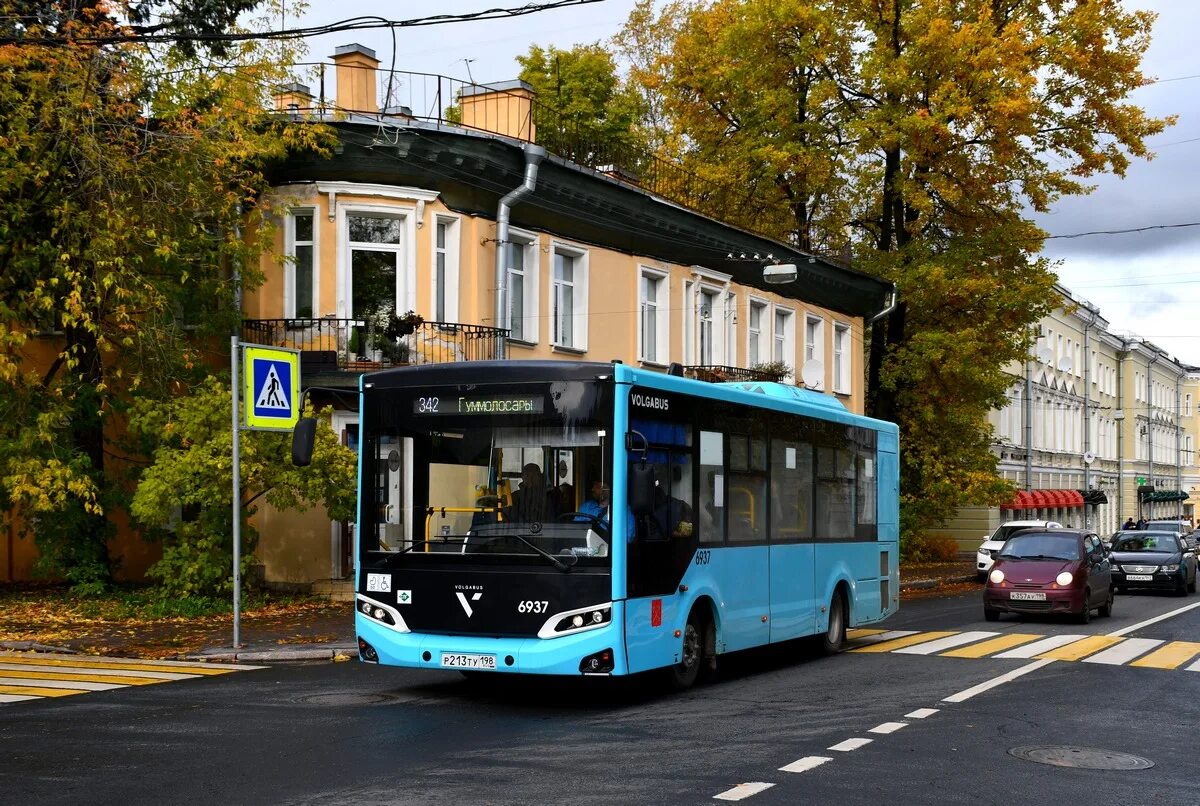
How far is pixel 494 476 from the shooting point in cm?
1157

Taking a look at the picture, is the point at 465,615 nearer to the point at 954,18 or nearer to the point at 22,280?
the point at 22,280

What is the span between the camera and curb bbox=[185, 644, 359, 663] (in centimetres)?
1553

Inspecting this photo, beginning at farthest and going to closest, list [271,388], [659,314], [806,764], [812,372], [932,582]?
[812,372] → [932,582] → [659,314] → [271,388] → [806,764]

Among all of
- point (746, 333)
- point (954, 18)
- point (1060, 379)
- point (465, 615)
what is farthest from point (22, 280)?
point (1060, 379)

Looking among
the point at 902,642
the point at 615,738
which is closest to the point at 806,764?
the point at 615,738

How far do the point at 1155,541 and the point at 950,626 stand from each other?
14.3 m

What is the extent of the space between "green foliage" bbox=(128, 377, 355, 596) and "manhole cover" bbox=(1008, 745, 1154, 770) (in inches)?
474

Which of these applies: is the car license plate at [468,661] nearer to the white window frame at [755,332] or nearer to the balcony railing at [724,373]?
the balcony railing at [724,373]

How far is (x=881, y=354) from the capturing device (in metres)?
42.8

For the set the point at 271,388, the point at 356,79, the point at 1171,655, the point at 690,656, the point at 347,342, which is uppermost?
the point at 356,79

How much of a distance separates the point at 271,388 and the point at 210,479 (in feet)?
13.6

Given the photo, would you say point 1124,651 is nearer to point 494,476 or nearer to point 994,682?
point 994,682

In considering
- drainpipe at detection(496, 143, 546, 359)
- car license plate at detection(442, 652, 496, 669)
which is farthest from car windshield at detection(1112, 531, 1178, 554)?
car license plate at detection(442, 652, 496, 669)

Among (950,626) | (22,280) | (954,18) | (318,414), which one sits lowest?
(950,626)
